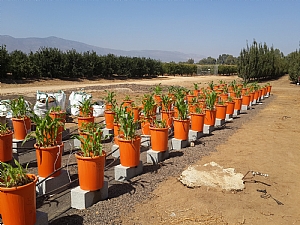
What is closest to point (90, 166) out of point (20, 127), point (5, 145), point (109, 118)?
point (5, 145)

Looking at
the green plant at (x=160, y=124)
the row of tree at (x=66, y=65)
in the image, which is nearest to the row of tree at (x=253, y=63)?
the row of tree at (x=66, y=65)

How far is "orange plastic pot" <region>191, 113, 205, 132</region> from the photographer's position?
6.39 metres

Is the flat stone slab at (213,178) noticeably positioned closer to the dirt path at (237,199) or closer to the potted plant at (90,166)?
the dirt path at (237,199)

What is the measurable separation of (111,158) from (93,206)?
1.95 m

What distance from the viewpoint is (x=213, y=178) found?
4121 mm

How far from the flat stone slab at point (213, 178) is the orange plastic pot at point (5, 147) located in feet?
8.33

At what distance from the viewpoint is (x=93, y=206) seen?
3.30 meters

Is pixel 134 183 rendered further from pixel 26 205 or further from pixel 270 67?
pixel 270 67

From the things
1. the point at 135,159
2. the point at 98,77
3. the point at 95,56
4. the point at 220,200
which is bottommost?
the point at 220,200

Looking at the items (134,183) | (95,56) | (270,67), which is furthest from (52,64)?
(134,183)

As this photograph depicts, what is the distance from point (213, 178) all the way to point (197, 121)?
7.87 feet

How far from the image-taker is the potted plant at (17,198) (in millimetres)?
2449

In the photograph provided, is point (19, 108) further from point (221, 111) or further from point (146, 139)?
point (221, 111)

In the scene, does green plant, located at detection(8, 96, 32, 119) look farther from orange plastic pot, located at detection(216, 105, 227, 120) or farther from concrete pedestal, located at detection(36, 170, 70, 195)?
orange plastic pot, located at detection(216, 105, 227, 120)
